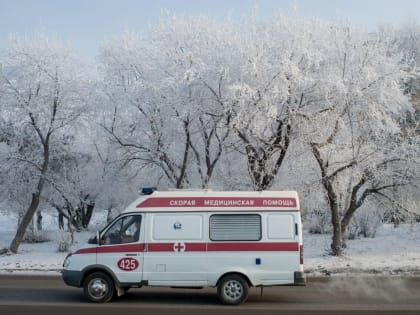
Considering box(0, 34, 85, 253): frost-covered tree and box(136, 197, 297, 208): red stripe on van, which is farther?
box(0, 34, 85, 253): frost-covered tree

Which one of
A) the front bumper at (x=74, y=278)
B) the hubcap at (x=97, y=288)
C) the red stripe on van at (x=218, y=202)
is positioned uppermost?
the red stripe on van at (x=218, y=202)

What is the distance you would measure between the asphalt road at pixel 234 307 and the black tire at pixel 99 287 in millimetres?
181

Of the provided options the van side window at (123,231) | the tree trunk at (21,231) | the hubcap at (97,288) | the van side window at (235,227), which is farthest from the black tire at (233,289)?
the tree trunk at (21,231)

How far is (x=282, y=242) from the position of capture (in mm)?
11742

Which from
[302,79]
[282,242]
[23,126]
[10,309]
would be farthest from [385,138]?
[23,126]

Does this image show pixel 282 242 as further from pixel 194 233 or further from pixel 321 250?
pixel 321 250

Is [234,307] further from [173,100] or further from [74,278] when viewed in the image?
[173,100]

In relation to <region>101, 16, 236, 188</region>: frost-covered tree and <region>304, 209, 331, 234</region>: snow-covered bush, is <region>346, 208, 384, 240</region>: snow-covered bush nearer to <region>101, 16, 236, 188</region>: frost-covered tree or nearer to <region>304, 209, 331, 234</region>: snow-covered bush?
<region>304, 209, 331, 234</region>: snow-covered bush

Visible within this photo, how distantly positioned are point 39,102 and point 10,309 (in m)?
14.8

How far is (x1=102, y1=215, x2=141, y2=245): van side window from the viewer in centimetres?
1208

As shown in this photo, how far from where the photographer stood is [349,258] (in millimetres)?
20141

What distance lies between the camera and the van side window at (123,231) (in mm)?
12078

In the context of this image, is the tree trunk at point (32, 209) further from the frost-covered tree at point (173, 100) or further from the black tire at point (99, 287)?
the black tire at point (99, 287)

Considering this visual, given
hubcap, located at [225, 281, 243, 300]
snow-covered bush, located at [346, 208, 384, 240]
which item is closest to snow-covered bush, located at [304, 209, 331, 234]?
snow-covered bush, located at [346, 208, 384, 240]
